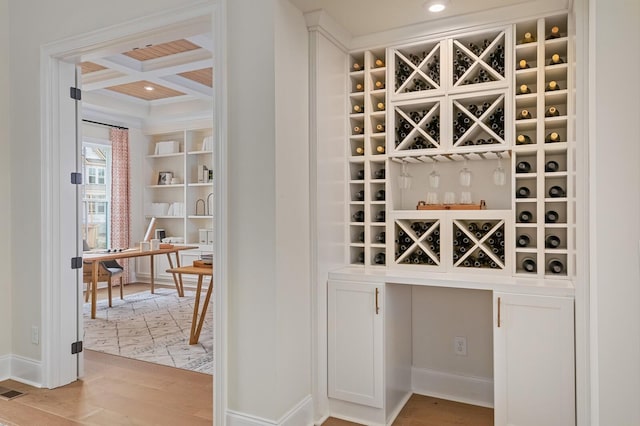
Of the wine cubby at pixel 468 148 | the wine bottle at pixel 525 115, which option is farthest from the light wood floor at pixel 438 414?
the wine bottle at pixel 525 115

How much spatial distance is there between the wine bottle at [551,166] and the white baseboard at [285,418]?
214 cm

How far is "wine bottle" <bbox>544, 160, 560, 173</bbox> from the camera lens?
109 inches

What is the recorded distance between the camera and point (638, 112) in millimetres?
1759

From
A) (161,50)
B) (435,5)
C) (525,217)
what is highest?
(161,50)

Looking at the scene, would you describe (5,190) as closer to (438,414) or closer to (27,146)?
(27,146)

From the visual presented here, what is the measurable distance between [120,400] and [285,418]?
1.37 metres

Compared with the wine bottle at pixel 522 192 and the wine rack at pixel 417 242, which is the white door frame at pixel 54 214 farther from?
the wine bottle at pixel 522 192

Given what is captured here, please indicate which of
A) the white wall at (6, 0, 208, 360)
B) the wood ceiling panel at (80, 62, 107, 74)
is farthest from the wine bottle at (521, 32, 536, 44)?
the wood ceiling panel at (80, 62, 107, 74)

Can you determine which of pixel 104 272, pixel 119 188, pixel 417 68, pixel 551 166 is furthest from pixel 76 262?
pixel 119 188

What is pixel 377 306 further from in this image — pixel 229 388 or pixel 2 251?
pixel 2 251

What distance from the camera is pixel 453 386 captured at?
10.2 ft

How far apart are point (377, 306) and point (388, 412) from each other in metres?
0.69

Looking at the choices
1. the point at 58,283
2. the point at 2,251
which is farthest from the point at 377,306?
the point at 2,251

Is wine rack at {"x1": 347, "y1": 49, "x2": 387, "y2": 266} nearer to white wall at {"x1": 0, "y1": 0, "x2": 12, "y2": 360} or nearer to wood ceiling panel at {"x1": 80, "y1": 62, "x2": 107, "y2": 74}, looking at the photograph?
white wall at {"x1": 0, "y1": 0, "x2": 12, "y2": 360}
